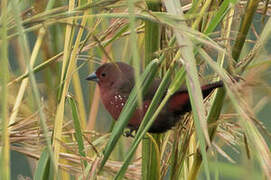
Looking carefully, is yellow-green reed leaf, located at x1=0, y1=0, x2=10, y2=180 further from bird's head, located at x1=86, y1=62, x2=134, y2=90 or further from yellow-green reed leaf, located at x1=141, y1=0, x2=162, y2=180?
bird's head, located at x1=86, y1=62, x2=134, y2=90

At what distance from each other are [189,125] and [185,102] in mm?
160

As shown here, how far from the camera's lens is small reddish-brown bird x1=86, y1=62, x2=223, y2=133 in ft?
4.13

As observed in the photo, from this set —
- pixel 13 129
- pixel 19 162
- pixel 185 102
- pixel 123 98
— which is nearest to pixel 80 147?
pixel 13 129

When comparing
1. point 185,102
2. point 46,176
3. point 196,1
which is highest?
point 196,1

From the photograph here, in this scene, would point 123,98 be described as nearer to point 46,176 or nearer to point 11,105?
point 11,105

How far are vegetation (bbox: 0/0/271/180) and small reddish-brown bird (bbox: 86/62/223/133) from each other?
0.11 ft

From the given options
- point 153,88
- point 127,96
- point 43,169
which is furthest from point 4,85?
point 127,96

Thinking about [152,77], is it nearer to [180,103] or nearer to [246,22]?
→ [246,22]

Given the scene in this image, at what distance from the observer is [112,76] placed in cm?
172

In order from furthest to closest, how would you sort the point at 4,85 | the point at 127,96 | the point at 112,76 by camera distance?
the point at 112,76
the point at 127,96
the point at 4,85

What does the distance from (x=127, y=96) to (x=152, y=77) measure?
69cm

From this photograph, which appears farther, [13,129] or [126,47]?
[126,47]

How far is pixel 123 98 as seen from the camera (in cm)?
157

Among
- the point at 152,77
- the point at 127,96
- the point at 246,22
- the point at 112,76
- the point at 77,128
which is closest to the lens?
the point at 152,77
